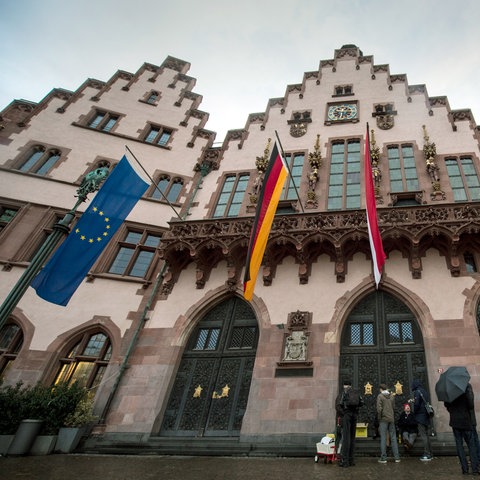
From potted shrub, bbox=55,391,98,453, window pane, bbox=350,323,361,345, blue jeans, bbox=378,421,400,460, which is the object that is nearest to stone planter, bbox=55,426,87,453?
potted shrub, bbox=55,391,98,453

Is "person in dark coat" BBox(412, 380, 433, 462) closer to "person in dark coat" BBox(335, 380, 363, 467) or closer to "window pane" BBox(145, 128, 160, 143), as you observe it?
"person in dark coat" BBox(335, 380, 363, 467)

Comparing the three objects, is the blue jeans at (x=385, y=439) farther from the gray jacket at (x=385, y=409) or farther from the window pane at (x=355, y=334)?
the window pane at (x=355, y=334)

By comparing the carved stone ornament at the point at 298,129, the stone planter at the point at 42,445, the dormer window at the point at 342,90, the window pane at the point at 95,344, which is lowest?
the stone planter at the point at 42,445

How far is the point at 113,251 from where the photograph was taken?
54.8 ft

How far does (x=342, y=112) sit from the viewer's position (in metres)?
21.3

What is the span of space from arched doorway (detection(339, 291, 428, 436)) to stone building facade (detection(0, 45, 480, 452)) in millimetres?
45

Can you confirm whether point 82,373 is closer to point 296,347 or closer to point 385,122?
point 296,347

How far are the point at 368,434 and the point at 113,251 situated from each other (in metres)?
11.8

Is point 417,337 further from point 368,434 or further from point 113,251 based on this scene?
point 113,251

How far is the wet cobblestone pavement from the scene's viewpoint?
7.12 m

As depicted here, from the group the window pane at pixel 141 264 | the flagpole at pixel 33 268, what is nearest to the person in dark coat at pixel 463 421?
the flagpole at pixel 33 268

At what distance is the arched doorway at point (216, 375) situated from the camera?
12.0m

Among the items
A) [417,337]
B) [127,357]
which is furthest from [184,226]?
[417,337]

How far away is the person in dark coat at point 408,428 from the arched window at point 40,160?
1842 cm
